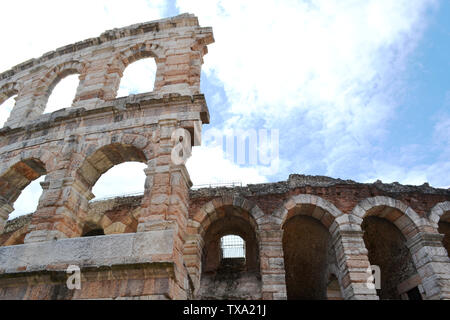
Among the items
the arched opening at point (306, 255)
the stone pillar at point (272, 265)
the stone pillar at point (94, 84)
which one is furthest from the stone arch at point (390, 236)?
the stone pillar at point (94, 84)

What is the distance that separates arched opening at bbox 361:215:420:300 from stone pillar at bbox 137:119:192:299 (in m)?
6.89

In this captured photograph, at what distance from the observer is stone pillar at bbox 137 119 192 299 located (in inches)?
217

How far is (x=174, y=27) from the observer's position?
9297 mm

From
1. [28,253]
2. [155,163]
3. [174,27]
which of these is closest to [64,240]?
[28,253]

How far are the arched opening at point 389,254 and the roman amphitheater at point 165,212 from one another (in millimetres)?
45

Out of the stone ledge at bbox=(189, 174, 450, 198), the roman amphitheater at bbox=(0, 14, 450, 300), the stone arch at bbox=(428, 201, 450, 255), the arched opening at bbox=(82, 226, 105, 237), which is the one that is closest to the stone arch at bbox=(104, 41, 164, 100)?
the roman amphitheater at bbox=(0, 14, 450, 300)

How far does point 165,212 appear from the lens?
5.79 m

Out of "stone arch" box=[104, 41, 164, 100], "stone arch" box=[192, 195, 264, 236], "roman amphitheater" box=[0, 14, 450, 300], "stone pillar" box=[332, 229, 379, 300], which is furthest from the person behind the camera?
"stone arch" box=[192, 195, 264, 236]

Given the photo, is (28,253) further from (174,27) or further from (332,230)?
(332,230)

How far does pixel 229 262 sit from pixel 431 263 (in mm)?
6969

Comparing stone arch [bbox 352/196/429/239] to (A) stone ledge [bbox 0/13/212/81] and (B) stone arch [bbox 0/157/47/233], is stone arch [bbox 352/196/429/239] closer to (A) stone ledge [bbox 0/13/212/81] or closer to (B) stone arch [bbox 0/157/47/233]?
(A) stone ledge [bbox 0/13/212/81]

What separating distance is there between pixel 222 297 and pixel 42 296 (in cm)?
505

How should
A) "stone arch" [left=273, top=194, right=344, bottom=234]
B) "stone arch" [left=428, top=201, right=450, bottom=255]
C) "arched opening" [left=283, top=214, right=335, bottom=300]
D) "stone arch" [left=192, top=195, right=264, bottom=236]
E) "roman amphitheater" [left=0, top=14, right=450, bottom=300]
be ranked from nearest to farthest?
"roman amphitheater" [left=0, top=14, right=450, bottom=300] < "stone arch" [left=273, top=194, right=344, bottom=234] < "stone arch" [left=428, top=201, right=450, bottom=255] < "stone arch" [left=192, top=195, right=264, bottom=236] < "arched opening" [left=283, top=214, right=335, bottom=300]
